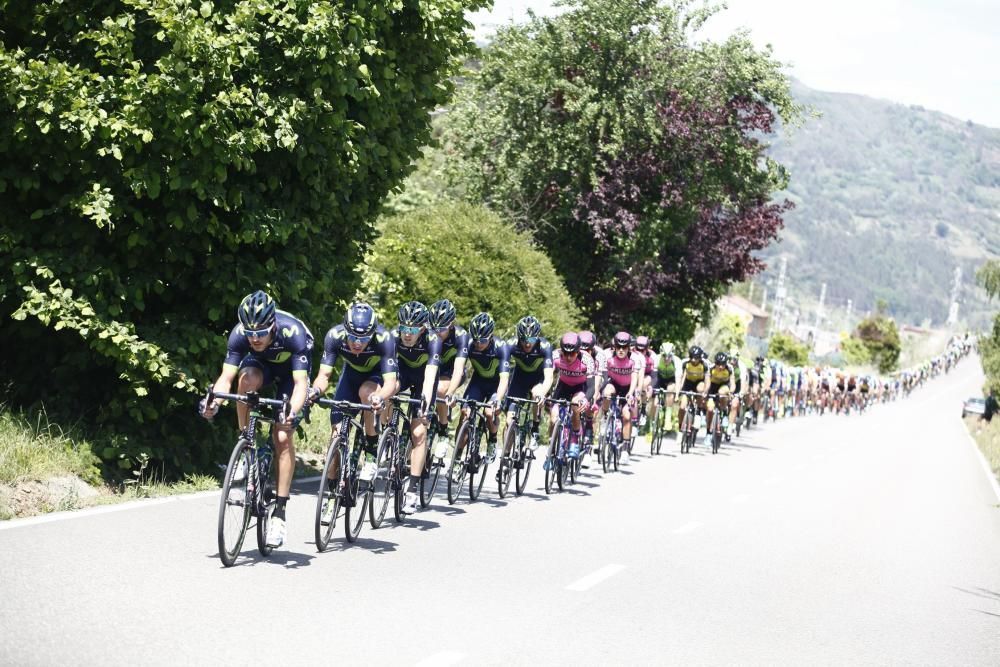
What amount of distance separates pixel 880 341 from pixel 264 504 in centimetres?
14145

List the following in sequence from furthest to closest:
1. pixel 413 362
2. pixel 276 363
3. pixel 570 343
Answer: pixel 570 343 → pixel 413 362 → pixel 276 363

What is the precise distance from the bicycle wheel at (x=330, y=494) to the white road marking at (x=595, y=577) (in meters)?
1.85

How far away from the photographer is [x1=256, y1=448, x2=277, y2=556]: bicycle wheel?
8383 millimetres

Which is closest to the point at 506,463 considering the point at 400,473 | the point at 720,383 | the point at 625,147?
the point at 400,473

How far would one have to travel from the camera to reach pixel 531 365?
13.7 m

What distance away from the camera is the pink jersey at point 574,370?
15.5 metres

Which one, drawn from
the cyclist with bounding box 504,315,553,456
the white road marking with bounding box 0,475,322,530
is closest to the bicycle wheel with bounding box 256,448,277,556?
the white road marking with bounding box 0,475,322,530

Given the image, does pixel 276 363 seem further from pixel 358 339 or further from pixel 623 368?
pixel 623 368

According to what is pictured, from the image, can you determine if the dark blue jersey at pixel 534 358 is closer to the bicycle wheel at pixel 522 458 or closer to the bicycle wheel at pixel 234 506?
the bicycle wheel at pixel 522 458

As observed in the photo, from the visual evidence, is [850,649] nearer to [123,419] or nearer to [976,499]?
[123,419]

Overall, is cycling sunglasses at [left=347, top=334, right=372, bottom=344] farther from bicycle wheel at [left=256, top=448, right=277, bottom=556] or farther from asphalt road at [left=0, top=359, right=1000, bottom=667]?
asphalt road at [left=0, top=359, right=1000, bottom=667]

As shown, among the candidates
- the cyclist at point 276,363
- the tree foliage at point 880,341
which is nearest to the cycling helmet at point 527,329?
the cyclist at point 276,363

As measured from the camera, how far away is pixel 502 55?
29.5 metres

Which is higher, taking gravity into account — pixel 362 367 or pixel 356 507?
pixel 362 367
